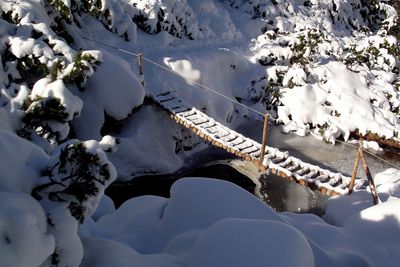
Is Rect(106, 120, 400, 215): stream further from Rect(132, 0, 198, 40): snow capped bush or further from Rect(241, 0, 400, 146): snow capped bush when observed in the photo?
Rect(132, 0, 198, 40): snow capped bush

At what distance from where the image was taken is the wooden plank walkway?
11.0 meters

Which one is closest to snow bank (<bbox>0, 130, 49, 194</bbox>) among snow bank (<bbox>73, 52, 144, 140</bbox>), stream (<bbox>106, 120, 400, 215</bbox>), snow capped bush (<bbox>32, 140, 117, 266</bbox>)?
snow capped bush (<bbox>32, 140, 117, 266</bbox>)

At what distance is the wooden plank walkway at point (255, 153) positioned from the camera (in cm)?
1098

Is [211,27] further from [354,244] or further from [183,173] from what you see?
[354,244]

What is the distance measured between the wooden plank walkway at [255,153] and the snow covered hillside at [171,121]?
617 mm

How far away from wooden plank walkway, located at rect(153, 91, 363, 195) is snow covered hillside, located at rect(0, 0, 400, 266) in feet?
2.03

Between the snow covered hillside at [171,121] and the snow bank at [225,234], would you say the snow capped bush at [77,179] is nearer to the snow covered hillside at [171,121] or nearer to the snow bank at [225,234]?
the snow covered hillside at [171,121]

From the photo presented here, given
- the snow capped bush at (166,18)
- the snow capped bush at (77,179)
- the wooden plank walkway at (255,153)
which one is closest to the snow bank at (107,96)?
the wooden plank walkway at (255,153)

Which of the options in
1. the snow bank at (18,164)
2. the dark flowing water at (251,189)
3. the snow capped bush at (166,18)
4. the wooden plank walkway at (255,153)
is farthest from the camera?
the snow capped bush at (166,18)

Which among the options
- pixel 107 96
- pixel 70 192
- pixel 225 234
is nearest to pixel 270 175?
pixel 107 96

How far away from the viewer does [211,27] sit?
21.1m

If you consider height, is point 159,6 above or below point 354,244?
above

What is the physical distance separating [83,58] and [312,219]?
25.8 ft

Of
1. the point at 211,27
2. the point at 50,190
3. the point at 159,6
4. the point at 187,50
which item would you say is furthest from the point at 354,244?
the point at 211,27
